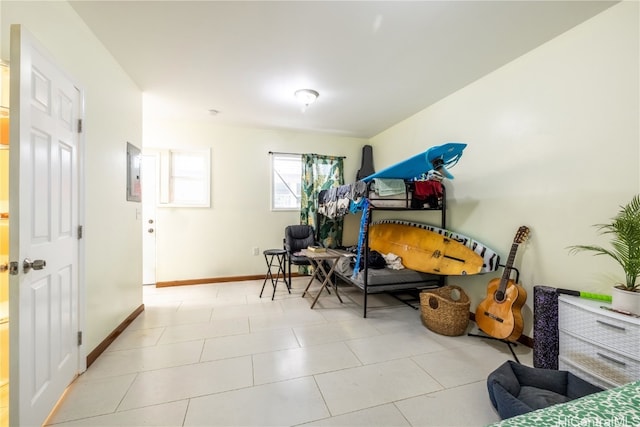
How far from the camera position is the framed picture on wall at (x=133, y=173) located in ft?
8.93

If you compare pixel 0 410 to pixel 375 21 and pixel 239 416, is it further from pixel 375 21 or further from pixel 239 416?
pixel 375 21

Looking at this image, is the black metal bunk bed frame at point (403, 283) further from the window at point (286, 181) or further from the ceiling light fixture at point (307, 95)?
the window at point (286, 181)

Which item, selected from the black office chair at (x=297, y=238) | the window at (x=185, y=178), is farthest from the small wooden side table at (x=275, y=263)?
the window at (x=185, y=178)

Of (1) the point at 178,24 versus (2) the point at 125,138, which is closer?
(1) the point at 178,24

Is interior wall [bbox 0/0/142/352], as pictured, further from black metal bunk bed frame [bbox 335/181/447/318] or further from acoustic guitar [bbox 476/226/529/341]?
acoustic guitar [bbox 476/226/529/341]

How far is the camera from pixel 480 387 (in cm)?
175

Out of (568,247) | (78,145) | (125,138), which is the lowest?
(568,247)

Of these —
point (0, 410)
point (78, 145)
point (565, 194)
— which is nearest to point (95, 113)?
point (78, 145)

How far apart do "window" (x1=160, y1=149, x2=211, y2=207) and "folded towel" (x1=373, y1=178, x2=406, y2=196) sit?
2847 mm

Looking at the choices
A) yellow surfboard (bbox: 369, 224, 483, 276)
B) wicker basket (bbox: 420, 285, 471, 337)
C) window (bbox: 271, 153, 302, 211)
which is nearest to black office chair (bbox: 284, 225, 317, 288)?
window (bbox: 271, 153, 302, 211)

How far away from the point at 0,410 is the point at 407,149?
456 cm

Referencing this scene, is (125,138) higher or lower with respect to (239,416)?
higher

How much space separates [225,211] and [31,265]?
10.3 feet

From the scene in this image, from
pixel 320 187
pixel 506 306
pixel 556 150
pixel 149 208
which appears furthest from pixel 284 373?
pixel 149 208
